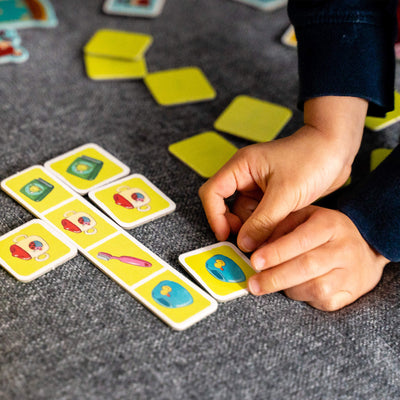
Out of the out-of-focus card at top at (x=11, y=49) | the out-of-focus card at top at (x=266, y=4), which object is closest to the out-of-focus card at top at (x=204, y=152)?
the out-of-focus card at top at (x=11, y=49)

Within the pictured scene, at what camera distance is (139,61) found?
1.02 m

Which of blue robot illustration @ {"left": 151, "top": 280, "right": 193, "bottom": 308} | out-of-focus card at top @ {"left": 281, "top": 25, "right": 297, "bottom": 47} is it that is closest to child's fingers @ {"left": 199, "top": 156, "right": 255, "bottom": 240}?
blue robot illustration @ {"left": 151, "top": 280, "right": 193, "bottom": 308}

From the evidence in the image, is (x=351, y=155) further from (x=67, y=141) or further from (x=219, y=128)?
(x=67, y=141)

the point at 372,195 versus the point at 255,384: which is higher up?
the point at 372,195

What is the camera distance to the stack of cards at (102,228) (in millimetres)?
594

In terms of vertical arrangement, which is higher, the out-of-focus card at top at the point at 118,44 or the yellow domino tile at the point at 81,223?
the out-of-focus card at top at the point at 118,44

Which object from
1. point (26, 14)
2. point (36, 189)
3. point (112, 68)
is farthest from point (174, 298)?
point (26, 14)

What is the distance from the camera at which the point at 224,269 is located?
636 millimetres

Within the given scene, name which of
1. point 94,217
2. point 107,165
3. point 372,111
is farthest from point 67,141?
point 372,111

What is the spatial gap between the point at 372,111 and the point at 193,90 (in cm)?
33

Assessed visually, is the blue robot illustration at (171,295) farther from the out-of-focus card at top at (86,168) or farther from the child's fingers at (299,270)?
the out-of-focus card at top at (86,168)

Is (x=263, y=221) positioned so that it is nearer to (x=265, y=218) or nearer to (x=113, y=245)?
(x=265, y=218)

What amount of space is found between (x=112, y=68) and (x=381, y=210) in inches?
23.0

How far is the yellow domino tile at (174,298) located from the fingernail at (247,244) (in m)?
0.08
